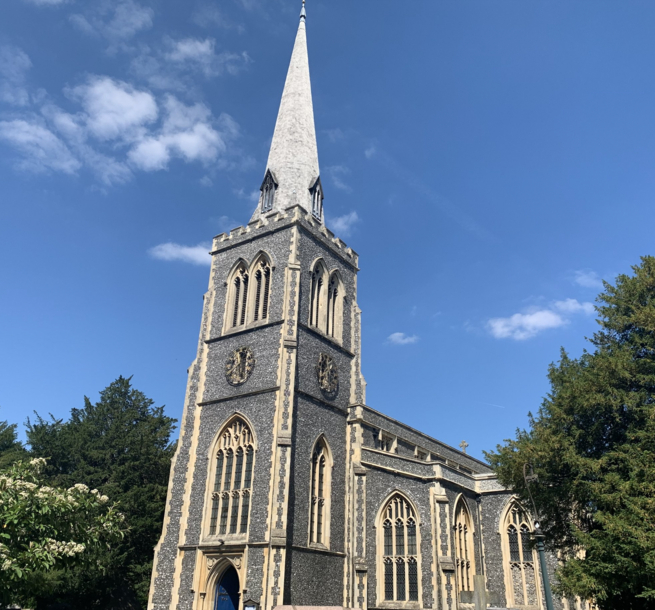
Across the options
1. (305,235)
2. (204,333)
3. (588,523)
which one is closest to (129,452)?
(204,333)

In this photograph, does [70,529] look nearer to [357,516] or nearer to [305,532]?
[305,532]

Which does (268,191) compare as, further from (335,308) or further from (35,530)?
(35,530)

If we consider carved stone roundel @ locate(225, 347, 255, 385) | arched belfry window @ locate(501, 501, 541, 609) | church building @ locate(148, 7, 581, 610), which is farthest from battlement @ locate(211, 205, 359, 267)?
arched belfry window @ locate(501, 501, 541, 609)

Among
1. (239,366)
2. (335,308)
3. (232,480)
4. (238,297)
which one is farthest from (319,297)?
(232,480)

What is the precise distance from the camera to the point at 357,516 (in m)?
25.2

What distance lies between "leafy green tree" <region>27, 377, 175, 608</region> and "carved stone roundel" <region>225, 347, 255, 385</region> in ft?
35.0

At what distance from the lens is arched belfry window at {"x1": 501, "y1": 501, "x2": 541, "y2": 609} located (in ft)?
83.1

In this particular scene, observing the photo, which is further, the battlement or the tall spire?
the tall spire

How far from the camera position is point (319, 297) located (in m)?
29.3

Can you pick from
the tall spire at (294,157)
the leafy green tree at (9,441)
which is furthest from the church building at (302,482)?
the leafy green tree at (9,441)

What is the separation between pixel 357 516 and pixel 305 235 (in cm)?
1332

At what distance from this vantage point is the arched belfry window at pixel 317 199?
3284 centimetres

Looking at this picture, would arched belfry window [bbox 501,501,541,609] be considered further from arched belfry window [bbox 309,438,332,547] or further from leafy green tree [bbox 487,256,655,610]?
arched belfry window [bbox 309,438,332,547]

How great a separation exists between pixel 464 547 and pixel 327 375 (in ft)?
32.1
